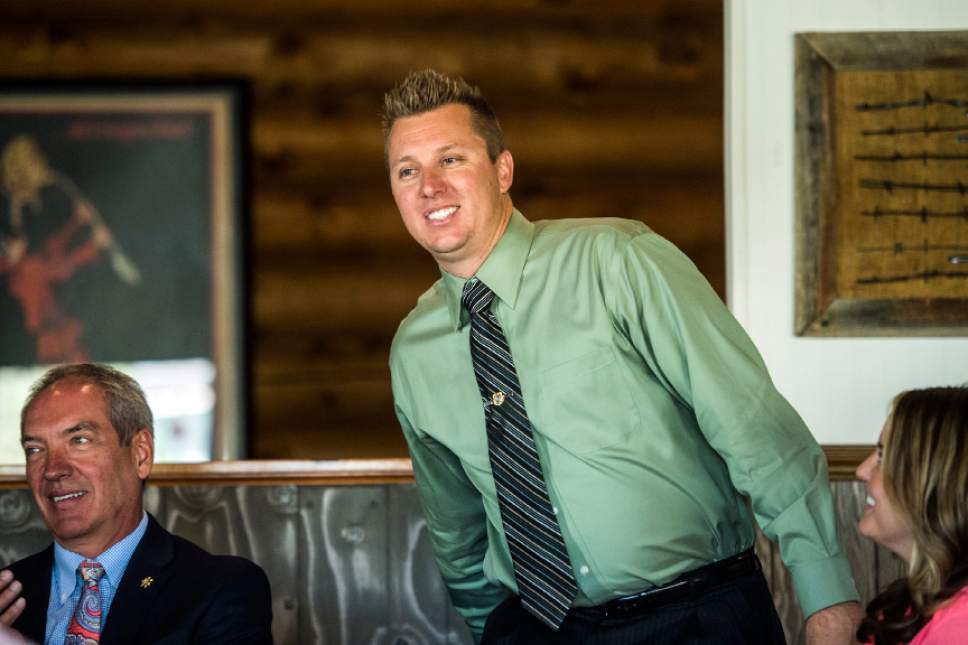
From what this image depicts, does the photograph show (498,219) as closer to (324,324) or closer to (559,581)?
(559,581)

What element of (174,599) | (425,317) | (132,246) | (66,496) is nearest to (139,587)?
(174,599)

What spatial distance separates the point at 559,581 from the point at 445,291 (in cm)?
58

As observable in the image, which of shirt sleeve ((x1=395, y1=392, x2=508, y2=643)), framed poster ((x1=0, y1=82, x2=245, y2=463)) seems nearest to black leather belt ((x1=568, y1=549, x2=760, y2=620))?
shirt sleeve ((x1=395, y1=392, x2=508, y2=643))

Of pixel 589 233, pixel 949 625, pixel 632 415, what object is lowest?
pixel 949 625

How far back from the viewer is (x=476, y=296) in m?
2.12

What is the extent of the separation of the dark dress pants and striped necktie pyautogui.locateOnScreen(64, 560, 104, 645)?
84 cm

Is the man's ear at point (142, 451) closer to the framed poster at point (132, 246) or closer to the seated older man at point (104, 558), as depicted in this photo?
the seated older man at point (104, 558)

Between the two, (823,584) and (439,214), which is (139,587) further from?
(823,584)

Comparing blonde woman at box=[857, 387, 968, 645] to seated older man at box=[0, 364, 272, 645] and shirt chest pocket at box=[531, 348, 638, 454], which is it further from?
seated older man at box=[0, 364, 272, 645]

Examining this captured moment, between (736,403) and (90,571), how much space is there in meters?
1.27


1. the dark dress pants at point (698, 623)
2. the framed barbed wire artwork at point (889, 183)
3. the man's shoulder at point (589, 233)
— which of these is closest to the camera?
the dark dress pants at point (698, 623)

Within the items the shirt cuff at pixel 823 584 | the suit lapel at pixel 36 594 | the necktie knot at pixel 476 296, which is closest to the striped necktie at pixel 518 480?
the necktie knot at pixel 476 296

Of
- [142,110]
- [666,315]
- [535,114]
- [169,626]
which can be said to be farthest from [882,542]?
[142,110]

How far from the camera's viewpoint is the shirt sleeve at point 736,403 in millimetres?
1761
